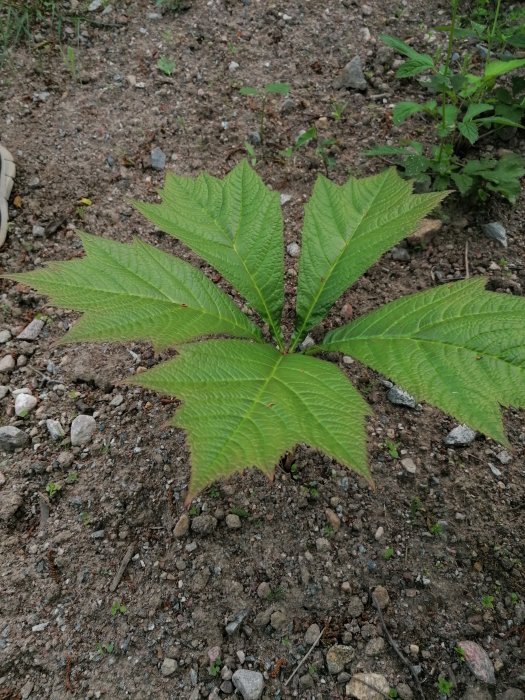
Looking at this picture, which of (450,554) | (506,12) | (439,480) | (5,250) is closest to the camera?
(450,554)

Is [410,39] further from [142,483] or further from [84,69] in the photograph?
[142,483]

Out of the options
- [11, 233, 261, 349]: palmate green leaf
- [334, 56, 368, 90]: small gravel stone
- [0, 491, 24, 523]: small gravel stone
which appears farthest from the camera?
[334, 56, 368, 90]: small gravel stone

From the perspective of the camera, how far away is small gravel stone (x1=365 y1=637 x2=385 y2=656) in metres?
1.70

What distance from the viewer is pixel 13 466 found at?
213 cm

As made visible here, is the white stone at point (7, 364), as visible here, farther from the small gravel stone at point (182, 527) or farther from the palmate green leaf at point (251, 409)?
the palmate green leaf at point (251, 409)

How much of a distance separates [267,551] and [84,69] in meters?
3.26

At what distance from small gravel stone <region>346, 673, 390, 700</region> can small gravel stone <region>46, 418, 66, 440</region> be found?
1366 millimetres

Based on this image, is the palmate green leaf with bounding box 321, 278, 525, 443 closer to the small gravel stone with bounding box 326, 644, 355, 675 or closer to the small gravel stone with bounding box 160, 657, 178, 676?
the small gravel stone with bounding box 326, 644, 355, 675

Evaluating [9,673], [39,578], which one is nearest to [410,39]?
[39,578]

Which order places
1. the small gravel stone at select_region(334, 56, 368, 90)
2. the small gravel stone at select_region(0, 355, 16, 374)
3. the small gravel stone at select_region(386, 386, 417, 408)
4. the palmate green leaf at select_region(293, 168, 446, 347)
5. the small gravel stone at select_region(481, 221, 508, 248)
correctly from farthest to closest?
the small gravel stone at select_region(334, 56, 368, 90) < the small gravel stone at select_region(481, 221, 508, 248) < the small gravel stone at select_region(0, 355, 16, 374) < the small gravel stone at select_region(386, 386, 417, 408) < the palmate green leaf at select_region(293, 168, 446, 347)

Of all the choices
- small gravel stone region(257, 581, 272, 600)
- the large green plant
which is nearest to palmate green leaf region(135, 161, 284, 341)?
the large green plant

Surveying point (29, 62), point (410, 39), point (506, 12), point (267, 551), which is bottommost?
point (267, 551)

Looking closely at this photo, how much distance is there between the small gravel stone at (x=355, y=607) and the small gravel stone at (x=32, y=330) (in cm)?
174

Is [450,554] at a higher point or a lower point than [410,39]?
lower
